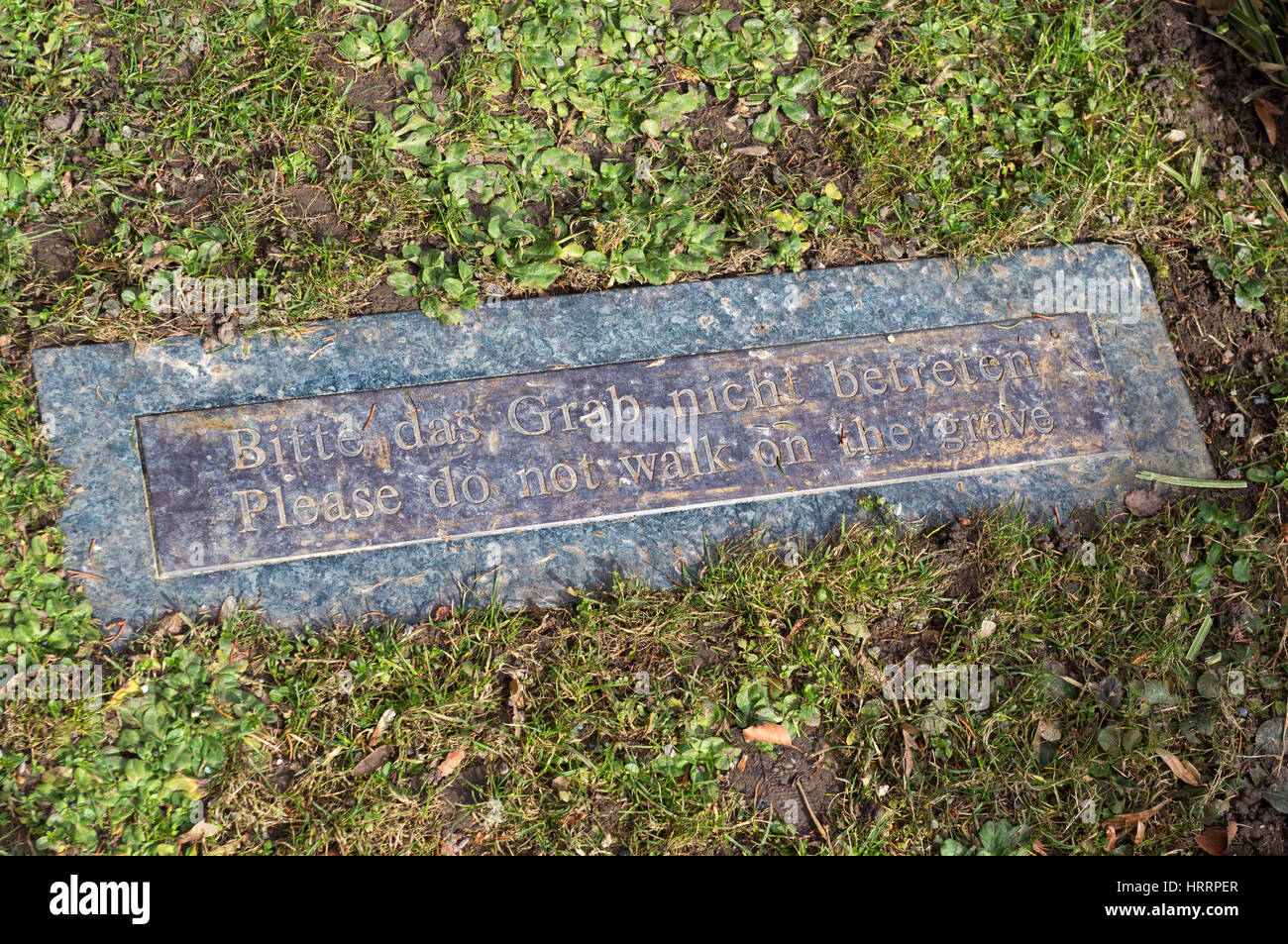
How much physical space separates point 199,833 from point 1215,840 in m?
2.69

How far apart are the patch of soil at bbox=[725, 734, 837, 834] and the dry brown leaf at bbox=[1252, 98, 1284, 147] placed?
259cm

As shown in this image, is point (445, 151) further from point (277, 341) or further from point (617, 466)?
point (617, 466)

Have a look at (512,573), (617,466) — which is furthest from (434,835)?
(617,466)

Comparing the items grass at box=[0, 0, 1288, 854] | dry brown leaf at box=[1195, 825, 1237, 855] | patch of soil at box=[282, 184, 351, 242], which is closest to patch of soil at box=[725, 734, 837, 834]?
grass at box=[0, 0, 1288, 854]

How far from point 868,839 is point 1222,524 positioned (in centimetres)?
143

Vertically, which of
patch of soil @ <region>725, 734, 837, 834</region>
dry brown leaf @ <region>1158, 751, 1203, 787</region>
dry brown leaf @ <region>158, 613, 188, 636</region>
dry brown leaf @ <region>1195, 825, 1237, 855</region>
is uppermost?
dry brown leaf @ <region>158, 613, 188, 636</region>

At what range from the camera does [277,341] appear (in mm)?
2588

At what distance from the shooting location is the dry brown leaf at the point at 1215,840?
247cm

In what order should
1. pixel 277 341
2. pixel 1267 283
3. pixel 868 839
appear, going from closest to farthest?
pixel 868 839, pixel 277 341, pixel 1267 283

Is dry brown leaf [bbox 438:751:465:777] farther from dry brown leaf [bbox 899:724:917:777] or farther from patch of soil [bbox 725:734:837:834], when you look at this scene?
dry brown leaf [bbox 899:724:917:777]

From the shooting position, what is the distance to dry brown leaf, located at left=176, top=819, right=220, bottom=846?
2.27m

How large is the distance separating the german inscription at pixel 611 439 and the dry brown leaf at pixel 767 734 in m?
0.63

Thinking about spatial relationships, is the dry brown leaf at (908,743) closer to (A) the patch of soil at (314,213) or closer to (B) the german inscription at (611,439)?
(B) the german inscription at (611,439)

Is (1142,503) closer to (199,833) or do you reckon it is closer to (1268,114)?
(1268,114)
